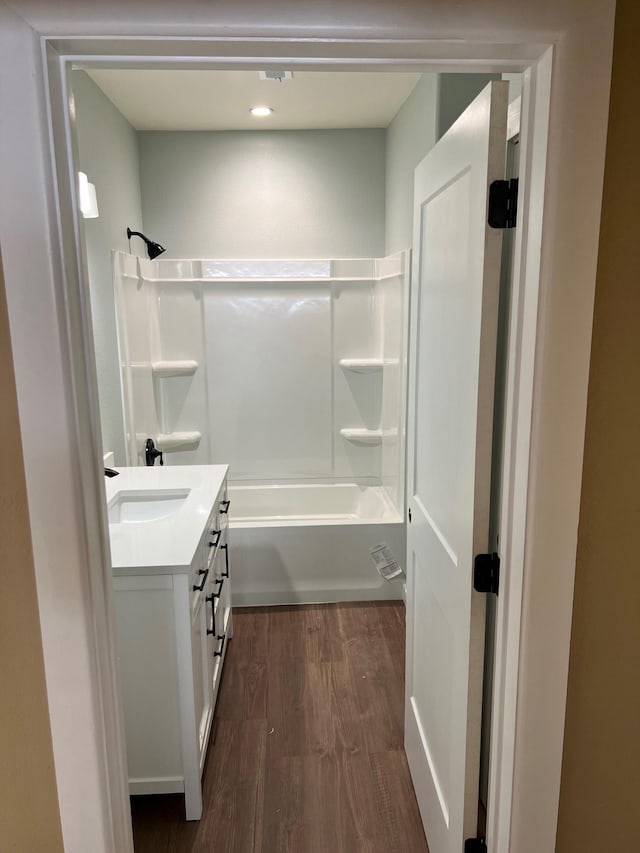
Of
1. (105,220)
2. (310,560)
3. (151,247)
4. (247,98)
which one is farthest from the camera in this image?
(151,247)

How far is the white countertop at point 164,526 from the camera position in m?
1.68

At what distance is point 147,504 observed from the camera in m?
2.32

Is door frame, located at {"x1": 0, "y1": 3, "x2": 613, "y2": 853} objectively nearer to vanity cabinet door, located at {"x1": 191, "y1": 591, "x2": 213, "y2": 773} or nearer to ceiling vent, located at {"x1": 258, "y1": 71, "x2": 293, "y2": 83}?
vanity cabinet door, located at {"x1": 191, "y1": 591, "x2": 213, "y2": 773}

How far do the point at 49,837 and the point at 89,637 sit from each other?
41cm

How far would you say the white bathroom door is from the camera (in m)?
1.20

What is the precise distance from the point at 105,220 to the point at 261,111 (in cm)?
111

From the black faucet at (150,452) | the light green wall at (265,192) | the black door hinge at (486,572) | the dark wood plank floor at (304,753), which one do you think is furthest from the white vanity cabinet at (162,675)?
the light green wall at (265,192)

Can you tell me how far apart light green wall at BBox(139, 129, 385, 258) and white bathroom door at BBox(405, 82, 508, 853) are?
2.19m

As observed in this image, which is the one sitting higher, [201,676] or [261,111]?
[261,111]

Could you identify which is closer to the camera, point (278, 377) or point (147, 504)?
point (147, 504)

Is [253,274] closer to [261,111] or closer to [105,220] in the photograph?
[261,111]

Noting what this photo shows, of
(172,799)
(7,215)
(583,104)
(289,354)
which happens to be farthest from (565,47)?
(289,354)

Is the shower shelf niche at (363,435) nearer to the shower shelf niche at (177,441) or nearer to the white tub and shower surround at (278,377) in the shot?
the white tub and shower surround at (278,377)

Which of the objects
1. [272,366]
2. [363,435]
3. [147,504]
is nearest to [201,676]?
[147,504]
